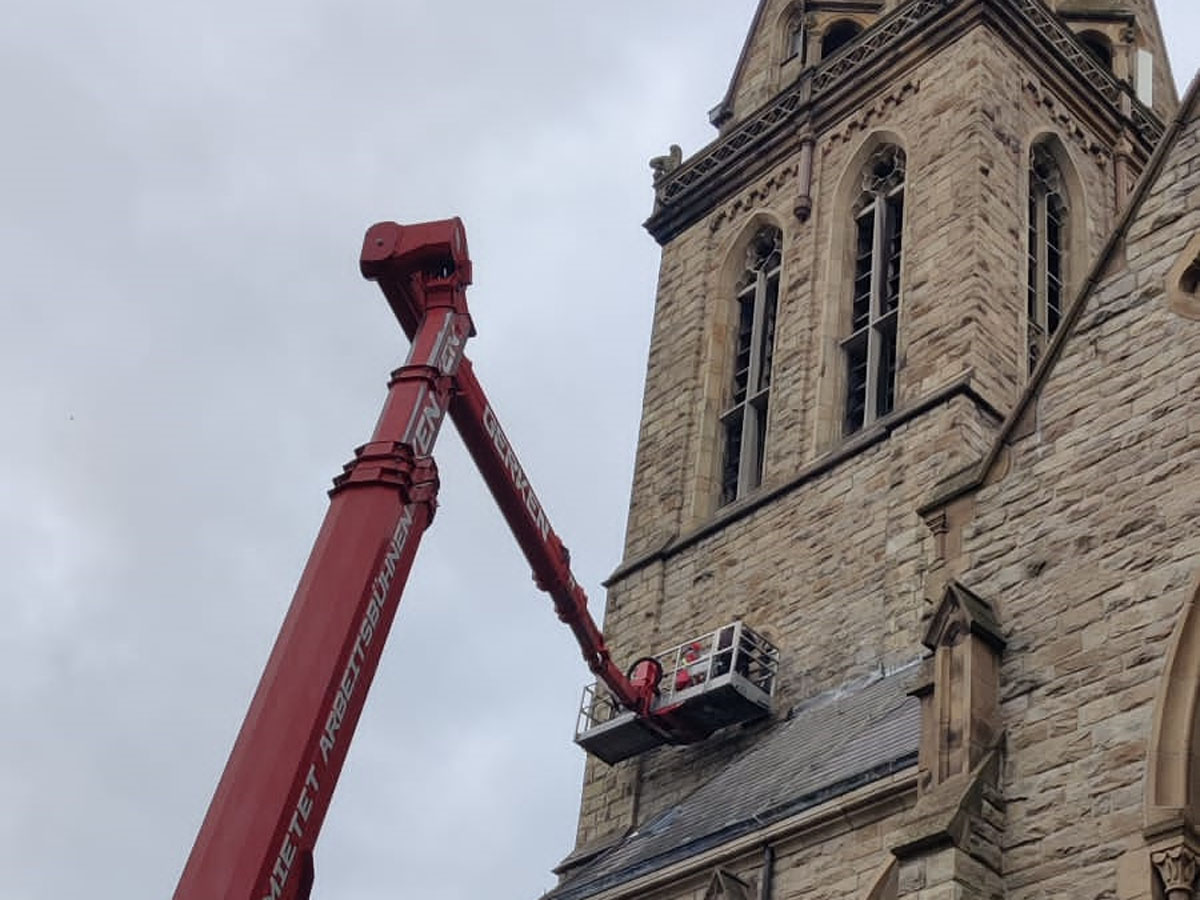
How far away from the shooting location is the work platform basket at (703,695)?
21.0 meters

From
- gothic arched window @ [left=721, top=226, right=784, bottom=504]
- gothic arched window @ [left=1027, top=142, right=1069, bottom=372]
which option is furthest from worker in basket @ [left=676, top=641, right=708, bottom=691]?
gothic arched window @ [left=1027, top=142, right=1069, bottom=372]

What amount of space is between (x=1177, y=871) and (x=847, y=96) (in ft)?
61.5

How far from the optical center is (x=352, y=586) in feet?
40.1

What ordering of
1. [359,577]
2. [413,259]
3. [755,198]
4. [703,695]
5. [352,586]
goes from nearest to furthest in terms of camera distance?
1. [352,586]
2. [359,577]
3. [413,259]
4. [703,695]
5. [755,198]

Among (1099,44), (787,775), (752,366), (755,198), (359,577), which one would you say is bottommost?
(359,577)

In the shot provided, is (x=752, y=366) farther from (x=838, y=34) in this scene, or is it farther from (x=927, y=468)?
(x=838, y=34)

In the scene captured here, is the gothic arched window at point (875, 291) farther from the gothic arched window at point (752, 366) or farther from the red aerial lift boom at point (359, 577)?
the red aerial lift boom at point (359, 577)

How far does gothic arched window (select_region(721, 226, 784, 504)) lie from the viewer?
25.6 m

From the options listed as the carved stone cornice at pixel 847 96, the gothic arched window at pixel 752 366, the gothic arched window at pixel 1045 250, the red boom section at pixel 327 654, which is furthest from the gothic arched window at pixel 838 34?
the red boom section at pixel 327 654

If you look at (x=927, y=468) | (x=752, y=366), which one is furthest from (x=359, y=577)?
(x=752, y=366)

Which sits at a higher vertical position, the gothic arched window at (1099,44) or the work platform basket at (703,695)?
the gothic arched window at (1099,44)

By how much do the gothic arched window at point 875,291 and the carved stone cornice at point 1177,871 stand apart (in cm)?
1367

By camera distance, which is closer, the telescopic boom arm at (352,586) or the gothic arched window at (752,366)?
the telescopic boom arm at (352,586)

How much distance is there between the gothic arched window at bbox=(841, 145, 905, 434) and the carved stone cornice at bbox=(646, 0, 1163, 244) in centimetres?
140
